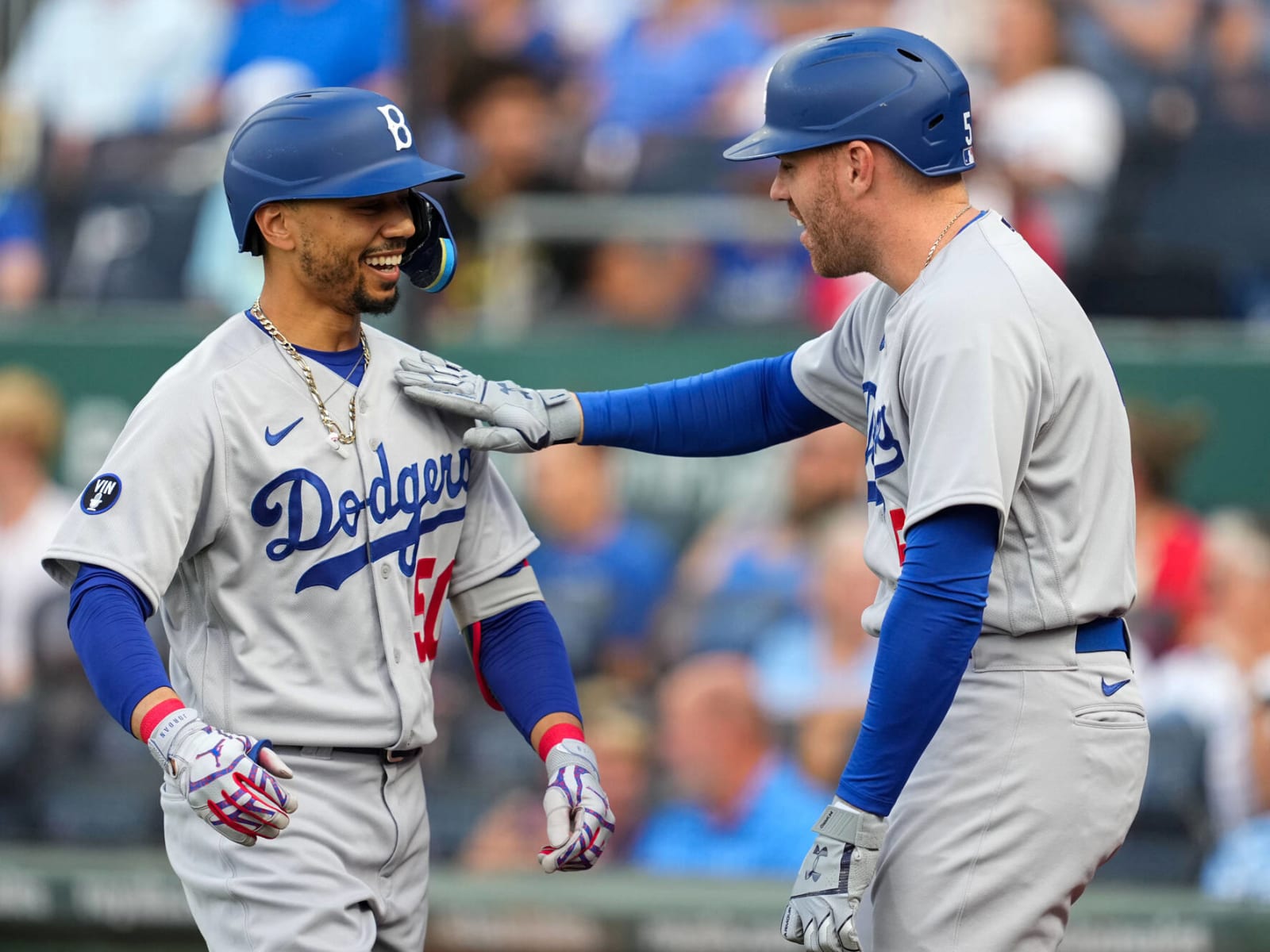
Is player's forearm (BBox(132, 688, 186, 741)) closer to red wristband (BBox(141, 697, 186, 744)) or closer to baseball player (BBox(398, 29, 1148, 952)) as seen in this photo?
red wristband (BBox(141, 697, 186, 744))

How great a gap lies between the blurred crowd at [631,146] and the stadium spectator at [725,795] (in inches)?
61.2

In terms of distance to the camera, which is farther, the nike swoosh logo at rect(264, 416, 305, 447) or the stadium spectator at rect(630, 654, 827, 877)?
the stadium spectator at rect(630, 654, 827, 877)

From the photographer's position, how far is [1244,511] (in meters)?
5.79

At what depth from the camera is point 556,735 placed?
297 centimetres

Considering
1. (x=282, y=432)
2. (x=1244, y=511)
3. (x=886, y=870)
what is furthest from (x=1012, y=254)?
(x=1244, y=511)

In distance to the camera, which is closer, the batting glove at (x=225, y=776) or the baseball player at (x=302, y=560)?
the batting glove at (x=225, y=776)

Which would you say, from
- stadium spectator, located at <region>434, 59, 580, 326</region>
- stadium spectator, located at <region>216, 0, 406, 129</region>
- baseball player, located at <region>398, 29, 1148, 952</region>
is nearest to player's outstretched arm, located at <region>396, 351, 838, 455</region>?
baseball player, located at <region>398, 29, 1148, 952</region>

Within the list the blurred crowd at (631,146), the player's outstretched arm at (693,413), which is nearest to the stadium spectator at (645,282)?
Result: the blurred crowd at (631,146)

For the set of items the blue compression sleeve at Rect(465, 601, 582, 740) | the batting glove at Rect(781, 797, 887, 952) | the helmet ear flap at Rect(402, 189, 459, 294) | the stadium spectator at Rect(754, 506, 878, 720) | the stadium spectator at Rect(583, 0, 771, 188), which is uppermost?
the stadium spectator at Rect(583, 0, 771, 188)

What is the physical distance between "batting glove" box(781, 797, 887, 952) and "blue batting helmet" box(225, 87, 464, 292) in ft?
3.83

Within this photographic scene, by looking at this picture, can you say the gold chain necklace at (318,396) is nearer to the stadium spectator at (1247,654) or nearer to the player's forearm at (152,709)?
the player's forearm at (152,709)

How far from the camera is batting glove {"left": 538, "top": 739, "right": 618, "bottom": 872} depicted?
9.20 ft

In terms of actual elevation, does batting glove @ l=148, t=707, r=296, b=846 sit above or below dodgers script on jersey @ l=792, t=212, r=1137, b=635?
below

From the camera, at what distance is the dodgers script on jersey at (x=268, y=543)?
2.61 metres
